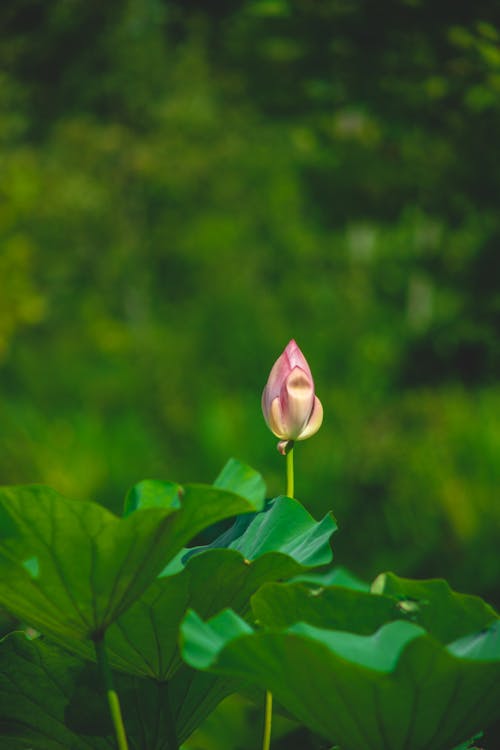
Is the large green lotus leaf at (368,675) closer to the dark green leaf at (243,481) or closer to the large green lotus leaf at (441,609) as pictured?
the large green lotus leaf at (441,609)

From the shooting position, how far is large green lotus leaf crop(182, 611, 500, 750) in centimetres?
54

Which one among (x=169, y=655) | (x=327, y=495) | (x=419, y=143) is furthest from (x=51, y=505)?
(x=327, y=495)

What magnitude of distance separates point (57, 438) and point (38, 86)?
231cm

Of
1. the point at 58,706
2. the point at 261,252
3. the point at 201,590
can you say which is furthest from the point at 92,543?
the point at 261,252

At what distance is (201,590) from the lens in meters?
0.68

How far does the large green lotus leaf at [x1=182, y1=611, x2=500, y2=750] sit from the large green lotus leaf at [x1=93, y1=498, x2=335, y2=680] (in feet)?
0.26

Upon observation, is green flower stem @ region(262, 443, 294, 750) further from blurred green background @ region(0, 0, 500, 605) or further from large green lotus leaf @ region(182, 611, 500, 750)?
blurred green background @ region(0, 0, 500, 605)

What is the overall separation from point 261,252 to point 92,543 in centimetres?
707

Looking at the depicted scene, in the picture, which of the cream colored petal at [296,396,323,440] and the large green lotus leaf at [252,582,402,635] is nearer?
the large green lotus leaf at [252,582,402,635]

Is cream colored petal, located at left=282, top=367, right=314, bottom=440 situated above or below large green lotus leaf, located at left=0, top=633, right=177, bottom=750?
above

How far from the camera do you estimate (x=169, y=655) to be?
696mm

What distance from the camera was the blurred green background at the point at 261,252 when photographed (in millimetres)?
1688

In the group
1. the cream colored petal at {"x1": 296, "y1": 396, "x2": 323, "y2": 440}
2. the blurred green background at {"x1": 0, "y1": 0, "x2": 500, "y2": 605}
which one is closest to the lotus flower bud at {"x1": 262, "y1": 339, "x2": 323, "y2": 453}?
the cream colored petal at {"x1": 296, "y1": 396, "x2": 323, "y2": 440}

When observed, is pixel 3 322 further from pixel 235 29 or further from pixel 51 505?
pixel 51 505
